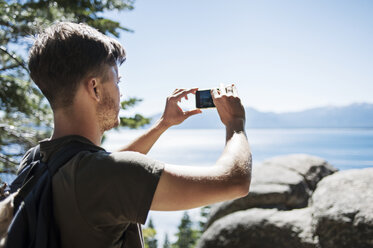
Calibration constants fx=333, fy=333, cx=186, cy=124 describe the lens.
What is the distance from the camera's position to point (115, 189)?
112 cm

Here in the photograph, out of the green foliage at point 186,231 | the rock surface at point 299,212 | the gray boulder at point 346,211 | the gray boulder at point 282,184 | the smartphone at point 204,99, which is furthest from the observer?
the green foliage at point 186,231

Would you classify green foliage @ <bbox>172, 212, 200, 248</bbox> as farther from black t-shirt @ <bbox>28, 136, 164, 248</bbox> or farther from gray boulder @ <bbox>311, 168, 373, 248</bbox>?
black t-shirt @ <bbox>28, 136, 164, 248</bbox>

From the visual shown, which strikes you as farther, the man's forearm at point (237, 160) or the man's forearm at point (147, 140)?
the man's forearm at point (147, 140)

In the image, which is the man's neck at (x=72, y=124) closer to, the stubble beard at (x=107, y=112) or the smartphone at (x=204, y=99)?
the stubble beard at (x=107, y=112)

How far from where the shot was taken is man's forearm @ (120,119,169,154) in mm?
1903

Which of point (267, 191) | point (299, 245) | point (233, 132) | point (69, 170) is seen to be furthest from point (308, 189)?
point (69, 170)

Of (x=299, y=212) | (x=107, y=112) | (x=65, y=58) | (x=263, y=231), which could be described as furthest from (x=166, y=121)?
(x=299, y=212)

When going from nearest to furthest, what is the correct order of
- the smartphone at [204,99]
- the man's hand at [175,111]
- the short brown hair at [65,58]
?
1. the short brown hair at [65,58]
2. the smartphone at [204,99]
3. the man's hand at [175,111]

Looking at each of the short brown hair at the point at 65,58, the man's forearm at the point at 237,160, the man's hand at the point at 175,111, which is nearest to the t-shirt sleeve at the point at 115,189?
the man's forearm at the point at 237,160

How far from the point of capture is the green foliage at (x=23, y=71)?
5.03 m

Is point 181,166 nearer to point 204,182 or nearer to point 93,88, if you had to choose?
point 204,182

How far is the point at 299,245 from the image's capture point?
509 cm

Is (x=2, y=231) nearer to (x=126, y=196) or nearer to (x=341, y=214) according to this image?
(x=126, y=196)

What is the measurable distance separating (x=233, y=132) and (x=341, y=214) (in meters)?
4.21
